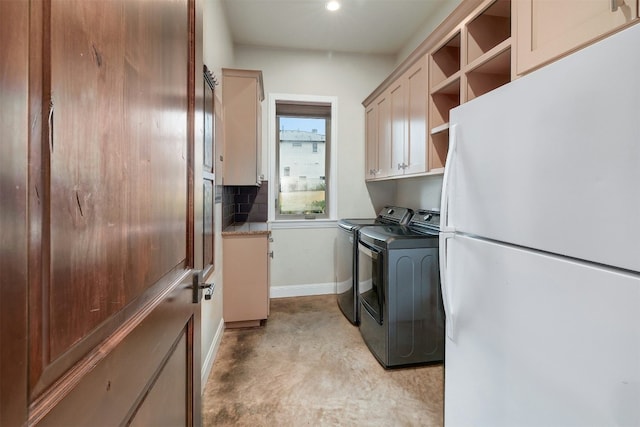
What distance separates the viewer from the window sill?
11.3 ft

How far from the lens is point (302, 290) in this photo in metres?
3.52

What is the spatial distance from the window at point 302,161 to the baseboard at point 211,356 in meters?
1.53

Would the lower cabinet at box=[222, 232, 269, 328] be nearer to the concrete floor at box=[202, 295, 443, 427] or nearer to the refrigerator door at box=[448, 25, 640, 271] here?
the concrete floor at box=[202, 295, 443, 427]

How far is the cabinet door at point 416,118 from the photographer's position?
2.25 metres

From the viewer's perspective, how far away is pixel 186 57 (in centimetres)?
85

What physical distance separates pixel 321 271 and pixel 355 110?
2.01 meters

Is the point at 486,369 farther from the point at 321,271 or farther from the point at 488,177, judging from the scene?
the point at 321,271

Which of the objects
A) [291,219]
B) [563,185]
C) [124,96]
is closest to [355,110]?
[291,219]

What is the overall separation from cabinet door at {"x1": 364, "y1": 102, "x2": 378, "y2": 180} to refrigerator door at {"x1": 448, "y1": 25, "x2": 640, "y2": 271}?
2.17 meters

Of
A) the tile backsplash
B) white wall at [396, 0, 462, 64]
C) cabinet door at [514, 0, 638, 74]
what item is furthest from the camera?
the tile backsplash

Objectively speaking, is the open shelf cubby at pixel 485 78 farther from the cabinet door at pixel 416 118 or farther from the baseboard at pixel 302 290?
the baseboard at pixel 302 290

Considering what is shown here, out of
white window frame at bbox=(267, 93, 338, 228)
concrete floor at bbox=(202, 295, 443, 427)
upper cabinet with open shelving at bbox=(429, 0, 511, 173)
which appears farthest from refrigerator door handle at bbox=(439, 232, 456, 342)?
white window frame at bbox=(267, 93, 338, 228)

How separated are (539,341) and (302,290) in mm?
2878

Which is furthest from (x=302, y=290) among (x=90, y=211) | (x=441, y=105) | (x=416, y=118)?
(x=90, y=211)
